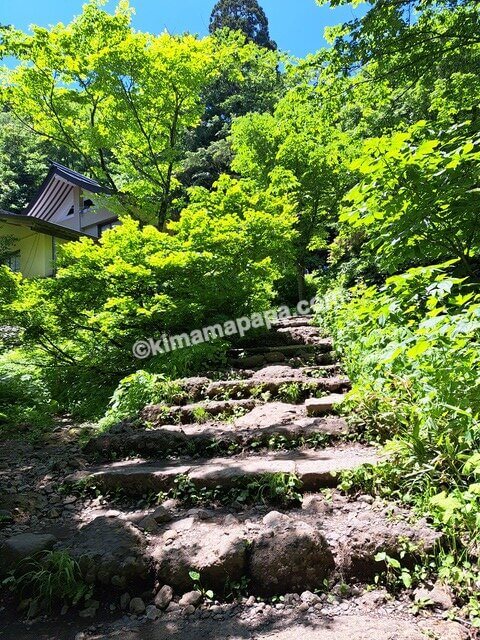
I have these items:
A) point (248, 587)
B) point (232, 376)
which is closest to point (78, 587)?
point (248, 587)

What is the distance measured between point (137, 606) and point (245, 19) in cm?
4650

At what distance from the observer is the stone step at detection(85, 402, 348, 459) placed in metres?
4.07

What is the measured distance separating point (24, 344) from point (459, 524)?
6839 mm

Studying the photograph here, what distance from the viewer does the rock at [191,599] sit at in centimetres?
226

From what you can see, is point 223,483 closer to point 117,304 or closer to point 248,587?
point 248,587

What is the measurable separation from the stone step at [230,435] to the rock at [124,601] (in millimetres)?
1862

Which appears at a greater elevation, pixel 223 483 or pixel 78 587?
pixel 223 483

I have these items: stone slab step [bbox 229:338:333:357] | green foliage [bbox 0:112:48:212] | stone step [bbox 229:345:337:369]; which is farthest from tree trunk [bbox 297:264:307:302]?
green foliage [bbox 0:112:48:212]

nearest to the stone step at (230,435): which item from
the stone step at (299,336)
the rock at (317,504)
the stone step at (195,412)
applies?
the stone step at (195,412)

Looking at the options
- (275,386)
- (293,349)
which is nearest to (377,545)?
(275,386)

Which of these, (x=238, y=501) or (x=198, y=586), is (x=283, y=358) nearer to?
(x=238, y=501)

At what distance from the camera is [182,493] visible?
334cm

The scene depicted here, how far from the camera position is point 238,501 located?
3.08 metres

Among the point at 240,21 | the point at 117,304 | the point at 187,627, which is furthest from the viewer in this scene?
the point at 240,21
